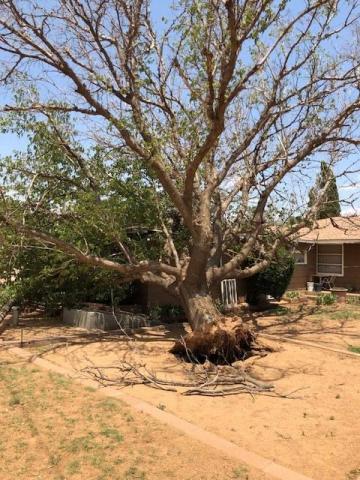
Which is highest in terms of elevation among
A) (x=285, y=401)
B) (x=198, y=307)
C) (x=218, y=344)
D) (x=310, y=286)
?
(x=310, y=286)

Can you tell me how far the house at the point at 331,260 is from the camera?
2350 cm

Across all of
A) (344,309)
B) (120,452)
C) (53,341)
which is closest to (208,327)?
(53,341)

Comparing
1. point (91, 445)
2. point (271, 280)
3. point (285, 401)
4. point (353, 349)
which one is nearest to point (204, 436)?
point (91, 445)

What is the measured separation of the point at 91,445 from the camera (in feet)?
16.8

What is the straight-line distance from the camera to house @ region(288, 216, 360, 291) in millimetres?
23500

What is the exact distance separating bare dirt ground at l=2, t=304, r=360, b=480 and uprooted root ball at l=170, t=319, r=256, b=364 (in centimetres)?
36

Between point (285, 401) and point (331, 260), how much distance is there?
18789mm

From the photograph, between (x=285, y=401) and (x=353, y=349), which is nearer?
(x=285, y=401)

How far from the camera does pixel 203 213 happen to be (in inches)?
423

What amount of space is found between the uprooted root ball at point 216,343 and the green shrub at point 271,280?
739 cm

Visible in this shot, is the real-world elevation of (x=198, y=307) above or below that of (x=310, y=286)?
below

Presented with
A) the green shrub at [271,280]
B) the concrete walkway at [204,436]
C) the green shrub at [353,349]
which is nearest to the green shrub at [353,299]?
the green shrub at [271,280]

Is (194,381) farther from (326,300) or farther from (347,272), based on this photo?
(347,272)

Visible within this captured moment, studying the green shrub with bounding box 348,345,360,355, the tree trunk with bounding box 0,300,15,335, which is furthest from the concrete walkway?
the green shrub with bounding box 348,345,360,355
